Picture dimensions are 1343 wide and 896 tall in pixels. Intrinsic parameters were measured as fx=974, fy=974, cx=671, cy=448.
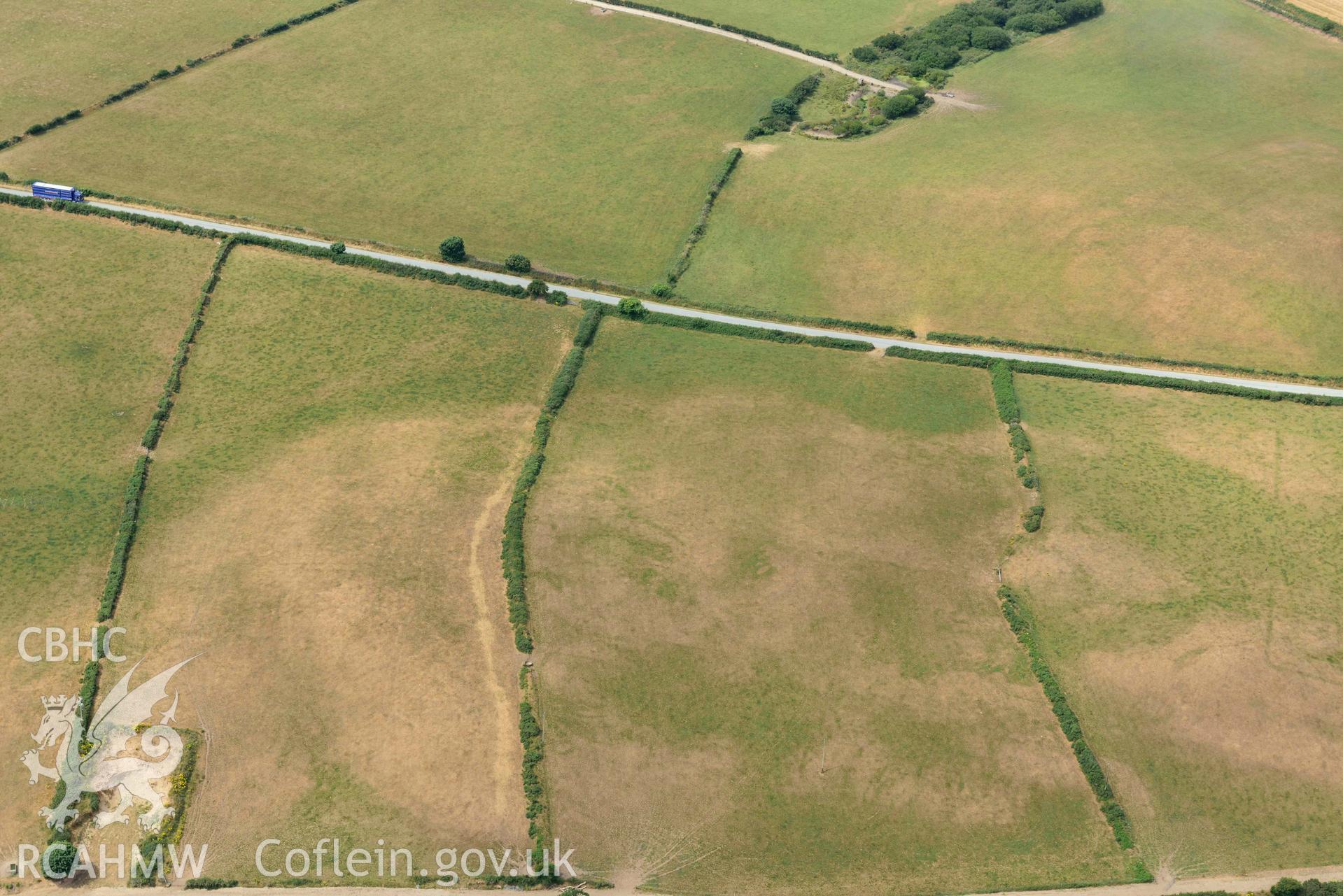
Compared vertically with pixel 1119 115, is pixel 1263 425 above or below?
below

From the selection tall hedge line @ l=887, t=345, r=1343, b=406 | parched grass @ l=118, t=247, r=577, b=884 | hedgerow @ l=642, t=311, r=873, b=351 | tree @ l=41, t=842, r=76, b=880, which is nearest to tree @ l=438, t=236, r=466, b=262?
parched grass @ l=118, t=247, r=577, b=884

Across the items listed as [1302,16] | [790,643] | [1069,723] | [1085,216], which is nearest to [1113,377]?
[1085,216]

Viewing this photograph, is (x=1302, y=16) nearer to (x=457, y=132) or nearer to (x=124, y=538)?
(x=457, y=132)

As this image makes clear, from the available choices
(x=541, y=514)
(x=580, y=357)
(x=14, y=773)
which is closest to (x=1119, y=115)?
(x=580, y=357)

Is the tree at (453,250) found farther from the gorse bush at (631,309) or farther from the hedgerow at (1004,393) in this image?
the hedgerow at (1004,393)

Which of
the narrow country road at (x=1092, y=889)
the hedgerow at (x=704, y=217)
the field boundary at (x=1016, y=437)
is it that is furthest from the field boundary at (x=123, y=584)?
the field boundary at (x=1016, y=437)

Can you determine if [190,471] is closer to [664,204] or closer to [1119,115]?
[664,204]
